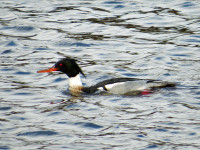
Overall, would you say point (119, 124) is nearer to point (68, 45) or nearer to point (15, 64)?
point (15, 64)

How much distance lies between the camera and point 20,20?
58.3ft

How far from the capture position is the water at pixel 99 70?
9.20 m

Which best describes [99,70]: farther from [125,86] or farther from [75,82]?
[125,86]

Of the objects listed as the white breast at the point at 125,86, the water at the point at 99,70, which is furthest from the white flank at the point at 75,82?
the white breast at the point at 125,86

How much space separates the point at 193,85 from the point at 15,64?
4611 mm

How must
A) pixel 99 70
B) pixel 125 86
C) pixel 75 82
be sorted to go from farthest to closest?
pixel 99 70
pixel 75 82
pixel 125 86

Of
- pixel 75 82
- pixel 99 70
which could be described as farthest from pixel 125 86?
pixel 99 70

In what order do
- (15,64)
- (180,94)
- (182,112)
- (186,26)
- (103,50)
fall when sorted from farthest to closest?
(186,26) → (103,50) → (15,64) → (180,94) → (182,112)

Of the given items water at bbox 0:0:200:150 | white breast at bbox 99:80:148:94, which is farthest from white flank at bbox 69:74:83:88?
white breast at bbox 99:80:148:94

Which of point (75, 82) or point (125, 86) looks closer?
point (125, 86)

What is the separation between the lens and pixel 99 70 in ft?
45.0

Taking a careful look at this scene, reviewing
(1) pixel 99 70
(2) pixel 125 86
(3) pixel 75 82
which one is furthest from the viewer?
(1) pixel 99 70

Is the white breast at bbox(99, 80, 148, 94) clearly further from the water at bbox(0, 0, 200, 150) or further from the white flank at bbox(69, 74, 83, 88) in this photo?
the white flank at bbox(69, 74, 83, 88)

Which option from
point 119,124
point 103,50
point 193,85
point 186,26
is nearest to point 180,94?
point 193,85
